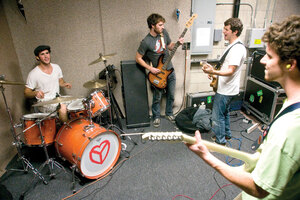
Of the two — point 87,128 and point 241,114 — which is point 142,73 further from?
point 241,114

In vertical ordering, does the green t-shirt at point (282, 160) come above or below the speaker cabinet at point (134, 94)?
above

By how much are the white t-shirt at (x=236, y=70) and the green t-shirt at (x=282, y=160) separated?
66.6 inches

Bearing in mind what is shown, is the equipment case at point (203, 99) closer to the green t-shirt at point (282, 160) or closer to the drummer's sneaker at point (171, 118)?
the drummer's sneaker at point (171, 118)

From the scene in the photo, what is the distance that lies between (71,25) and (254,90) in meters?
3.29

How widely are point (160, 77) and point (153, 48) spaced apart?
482 millimetres

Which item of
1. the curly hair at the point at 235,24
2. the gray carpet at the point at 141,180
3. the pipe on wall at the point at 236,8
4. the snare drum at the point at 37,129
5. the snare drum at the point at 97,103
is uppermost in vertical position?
the pipe on wall at the point at 236,8

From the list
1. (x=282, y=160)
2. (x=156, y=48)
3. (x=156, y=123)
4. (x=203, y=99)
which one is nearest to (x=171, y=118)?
(x=156, y=123)

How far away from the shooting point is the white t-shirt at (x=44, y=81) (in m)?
2.72

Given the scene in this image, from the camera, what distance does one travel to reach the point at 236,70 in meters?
2.40

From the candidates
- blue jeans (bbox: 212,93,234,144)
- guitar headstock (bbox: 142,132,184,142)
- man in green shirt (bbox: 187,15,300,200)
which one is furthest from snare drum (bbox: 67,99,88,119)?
man in green shirt (bbox: 187,15,300,200)

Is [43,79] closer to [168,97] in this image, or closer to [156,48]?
[156,48]

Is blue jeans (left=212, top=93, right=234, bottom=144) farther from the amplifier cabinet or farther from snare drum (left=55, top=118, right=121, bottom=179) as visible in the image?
snare drum (left=55, top=118, right=121, bottom=179)

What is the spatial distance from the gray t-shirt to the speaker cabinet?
22 cm

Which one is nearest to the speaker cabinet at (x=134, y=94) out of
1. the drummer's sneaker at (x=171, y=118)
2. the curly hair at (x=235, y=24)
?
the drummer's sneaker at (x=171, y=118)
